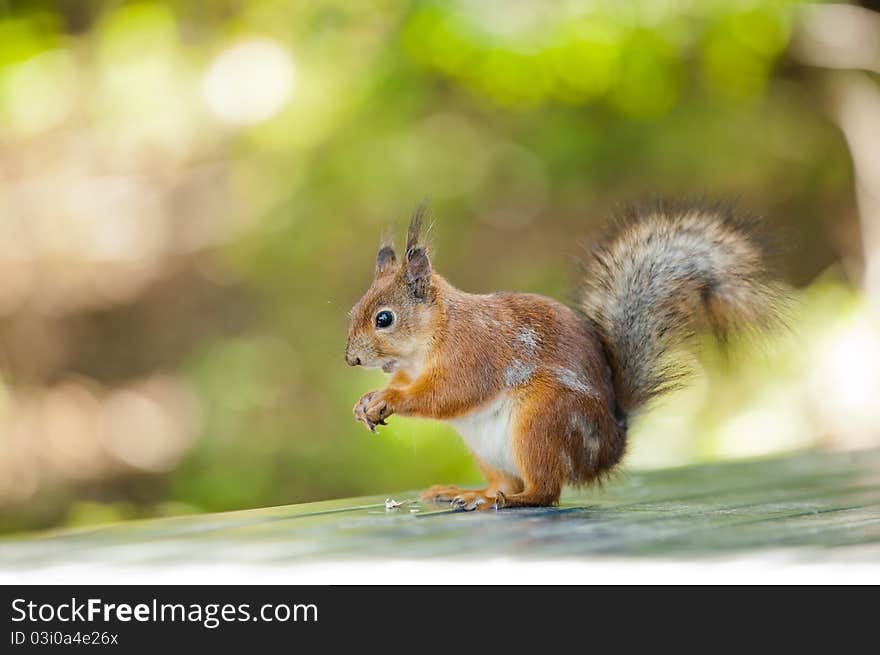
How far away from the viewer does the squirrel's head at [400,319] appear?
192 centimetres

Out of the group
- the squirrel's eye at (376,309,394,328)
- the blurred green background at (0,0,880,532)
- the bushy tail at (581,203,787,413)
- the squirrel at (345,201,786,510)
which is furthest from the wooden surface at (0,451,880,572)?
the blurred green background at (0,0,880,532)

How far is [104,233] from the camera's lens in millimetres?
5383

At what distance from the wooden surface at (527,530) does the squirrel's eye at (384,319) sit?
0.33 m

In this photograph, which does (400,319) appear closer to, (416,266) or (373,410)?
(416,266)

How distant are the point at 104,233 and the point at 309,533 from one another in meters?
4.24

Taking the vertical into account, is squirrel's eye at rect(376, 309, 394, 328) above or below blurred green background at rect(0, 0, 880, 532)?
below

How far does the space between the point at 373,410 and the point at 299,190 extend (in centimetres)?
330

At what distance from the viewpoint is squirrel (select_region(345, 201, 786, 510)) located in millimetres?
1769

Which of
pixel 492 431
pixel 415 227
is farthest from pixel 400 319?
pixel 492 431

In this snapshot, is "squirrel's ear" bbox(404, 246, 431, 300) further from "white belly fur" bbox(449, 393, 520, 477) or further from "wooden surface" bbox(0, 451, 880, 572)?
"wooden surface" bbox(0, 451, 880, 572)

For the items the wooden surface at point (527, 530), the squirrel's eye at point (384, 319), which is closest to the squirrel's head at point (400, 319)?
the squirrel's eye at point (384, 319)

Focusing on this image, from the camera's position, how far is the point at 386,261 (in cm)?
211

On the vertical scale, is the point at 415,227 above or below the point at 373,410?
above

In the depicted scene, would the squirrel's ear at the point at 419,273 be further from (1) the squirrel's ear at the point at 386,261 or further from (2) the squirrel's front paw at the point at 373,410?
(2) the squirrel's front paw at the point at 373,410
